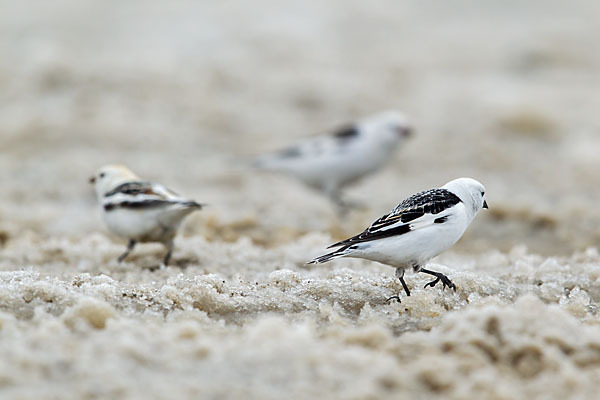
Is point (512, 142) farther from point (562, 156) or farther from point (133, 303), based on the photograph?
point (133, 303)

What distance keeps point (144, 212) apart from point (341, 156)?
3.90 m

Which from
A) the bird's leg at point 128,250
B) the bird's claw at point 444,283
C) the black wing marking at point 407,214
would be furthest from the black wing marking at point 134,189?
the bird's claw at point 444,283

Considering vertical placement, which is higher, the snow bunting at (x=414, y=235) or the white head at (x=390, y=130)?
the white head at (x=390, y=130)

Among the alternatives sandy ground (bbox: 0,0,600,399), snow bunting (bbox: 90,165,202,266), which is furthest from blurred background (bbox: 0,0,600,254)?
snow bunting (bbox: 90,165,202,266)

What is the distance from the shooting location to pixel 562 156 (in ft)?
35.6

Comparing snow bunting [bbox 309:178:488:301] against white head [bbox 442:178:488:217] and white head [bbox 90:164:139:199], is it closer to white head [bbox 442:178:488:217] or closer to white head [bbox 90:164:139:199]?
white head [bbox 442:178:488:217]

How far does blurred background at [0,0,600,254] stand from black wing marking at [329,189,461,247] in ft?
8.47

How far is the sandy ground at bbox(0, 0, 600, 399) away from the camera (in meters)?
3.38

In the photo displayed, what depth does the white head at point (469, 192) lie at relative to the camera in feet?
16.1

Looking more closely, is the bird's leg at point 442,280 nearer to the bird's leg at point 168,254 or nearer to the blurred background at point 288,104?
the bird's leg at point 168,254

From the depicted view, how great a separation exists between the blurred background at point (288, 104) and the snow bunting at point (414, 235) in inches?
103

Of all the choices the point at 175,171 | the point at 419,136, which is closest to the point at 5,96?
the point at 175,171

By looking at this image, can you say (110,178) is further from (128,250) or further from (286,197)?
(286,197)

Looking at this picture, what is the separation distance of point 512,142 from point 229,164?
14.0 feet
